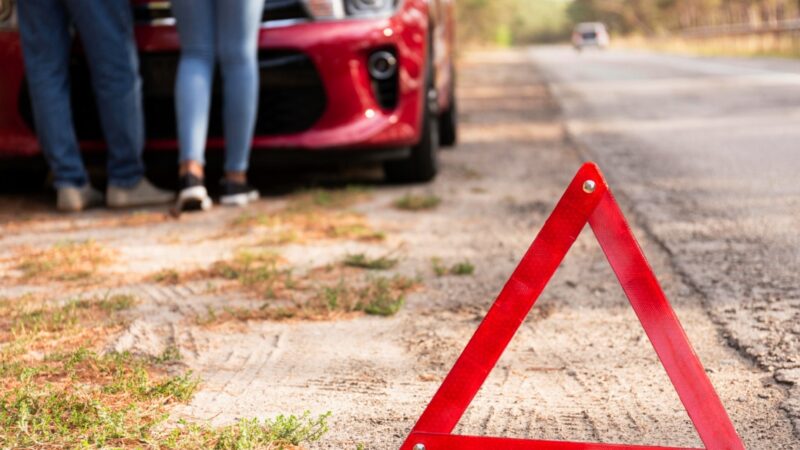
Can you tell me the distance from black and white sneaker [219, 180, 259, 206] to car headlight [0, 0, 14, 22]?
129 centimetres

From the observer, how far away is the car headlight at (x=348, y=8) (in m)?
5.56

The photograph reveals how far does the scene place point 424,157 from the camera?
6223mm

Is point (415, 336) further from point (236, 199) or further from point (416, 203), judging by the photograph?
point (236, 199)

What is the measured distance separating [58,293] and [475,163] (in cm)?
390

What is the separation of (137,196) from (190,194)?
17.4 inches

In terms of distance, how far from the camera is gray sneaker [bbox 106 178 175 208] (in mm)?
5656

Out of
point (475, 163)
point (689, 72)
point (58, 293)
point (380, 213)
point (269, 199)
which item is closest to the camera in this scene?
point (58, 293)

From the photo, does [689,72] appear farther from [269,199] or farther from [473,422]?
[473,422]

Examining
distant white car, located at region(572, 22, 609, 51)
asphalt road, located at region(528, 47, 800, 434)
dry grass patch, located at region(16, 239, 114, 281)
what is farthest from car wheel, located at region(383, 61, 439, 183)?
distant white car, located at region(572, 22, 609, 51)

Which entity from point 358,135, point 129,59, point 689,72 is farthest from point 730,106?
point 689,72

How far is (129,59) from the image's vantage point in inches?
213

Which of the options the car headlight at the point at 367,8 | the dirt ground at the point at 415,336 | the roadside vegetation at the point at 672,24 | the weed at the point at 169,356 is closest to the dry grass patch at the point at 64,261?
the dirt ground at the point at 415,336

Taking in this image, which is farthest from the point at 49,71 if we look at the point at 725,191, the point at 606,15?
the point at 606,15

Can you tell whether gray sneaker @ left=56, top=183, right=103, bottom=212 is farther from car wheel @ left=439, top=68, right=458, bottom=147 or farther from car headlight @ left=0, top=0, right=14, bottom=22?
car wheel @ left=439, top=68, right=458, bottom=147
